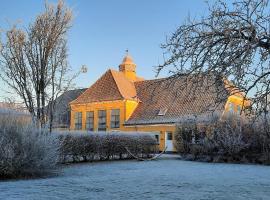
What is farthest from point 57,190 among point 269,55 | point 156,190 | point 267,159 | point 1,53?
point 267,159

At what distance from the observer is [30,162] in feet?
41.5

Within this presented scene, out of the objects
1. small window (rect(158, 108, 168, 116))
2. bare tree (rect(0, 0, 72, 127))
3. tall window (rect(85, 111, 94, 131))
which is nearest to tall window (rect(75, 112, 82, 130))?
tall window (rect(85, 111, 94, 131))

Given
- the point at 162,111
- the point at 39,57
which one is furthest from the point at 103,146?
the point at 162,111

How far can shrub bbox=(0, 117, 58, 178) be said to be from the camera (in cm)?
1205

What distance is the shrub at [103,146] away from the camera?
Answer: 1970 centimetres

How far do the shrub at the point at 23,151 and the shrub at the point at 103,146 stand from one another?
4.07m

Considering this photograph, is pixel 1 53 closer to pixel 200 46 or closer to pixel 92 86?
pixel 200 46

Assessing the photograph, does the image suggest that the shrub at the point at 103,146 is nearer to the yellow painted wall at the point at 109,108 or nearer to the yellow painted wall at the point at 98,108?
the yellow painted wall at the point at 109,108

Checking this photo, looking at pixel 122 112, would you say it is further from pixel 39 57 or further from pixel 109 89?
pixel 39 57

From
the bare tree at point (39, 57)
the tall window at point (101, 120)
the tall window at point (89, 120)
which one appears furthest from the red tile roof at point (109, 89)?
the bare tree at point (39, 57)

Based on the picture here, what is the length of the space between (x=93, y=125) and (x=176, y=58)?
38120mm

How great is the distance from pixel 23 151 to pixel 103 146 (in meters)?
10.3

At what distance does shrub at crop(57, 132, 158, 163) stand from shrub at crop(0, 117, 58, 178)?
4071 millimetres

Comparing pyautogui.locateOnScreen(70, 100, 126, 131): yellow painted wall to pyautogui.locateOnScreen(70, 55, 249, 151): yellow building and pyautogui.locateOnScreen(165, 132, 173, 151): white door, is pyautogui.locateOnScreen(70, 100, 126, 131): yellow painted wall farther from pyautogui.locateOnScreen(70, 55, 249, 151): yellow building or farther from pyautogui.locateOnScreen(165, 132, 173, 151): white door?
pyautogui.locateOnScreen(165, 132, 173, 151): white door
